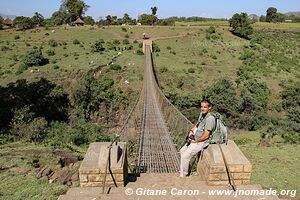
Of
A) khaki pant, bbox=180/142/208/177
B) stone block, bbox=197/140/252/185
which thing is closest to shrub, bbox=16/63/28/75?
khaki pant, bbox=180/142/208/177

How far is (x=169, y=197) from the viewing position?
385 centimetres

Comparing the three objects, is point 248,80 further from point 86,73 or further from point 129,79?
point 86,73

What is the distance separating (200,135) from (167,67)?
23.1m

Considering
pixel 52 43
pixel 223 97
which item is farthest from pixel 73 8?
pixel 223 97

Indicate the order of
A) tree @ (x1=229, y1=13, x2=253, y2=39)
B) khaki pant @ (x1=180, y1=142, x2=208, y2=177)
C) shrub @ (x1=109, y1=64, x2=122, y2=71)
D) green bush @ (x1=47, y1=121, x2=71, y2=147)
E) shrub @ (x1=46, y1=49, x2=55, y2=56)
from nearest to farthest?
khaki pant @ (x1=180, y1=142, x2=208, y2=177) → green bush @ (x1=47, y1=121, x2=71, y2=147) → shrub @ (x1=109, y1=64, x2=122, y2=71) → shrub @ (x1=46, y1=49, x2=55, y2=56) → tree @ (x1=229, y1=13, x2=253, y2=39)

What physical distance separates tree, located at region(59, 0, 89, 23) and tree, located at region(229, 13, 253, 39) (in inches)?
913

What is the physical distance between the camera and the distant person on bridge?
4.53 m

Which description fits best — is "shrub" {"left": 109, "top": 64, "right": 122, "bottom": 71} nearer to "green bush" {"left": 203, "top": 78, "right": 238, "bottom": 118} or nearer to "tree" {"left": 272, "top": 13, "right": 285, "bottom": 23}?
"green bush" {"left": 203, "top": 78, "right": 238, "bottom": 118}

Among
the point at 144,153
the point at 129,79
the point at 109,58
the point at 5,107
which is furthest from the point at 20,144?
the point at 109,58

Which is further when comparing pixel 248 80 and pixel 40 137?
pixel 248 80

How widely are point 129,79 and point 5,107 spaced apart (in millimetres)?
8835

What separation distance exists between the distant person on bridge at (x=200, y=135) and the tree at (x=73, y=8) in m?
50.8

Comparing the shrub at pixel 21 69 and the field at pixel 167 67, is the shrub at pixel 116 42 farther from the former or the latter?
the shrub at pixel 21 69

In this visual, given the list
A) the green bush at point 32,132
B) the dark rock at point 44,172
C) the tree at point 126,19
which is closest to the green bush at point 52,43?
the green bush at point 32,132
